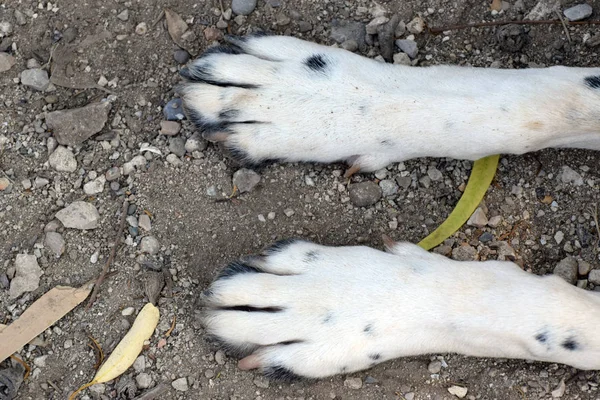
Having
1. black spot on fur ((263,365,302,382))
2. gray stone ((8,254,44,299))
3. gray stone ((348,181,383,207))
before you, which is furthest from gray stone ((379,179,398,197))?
gray stone ((8,254,44,299))

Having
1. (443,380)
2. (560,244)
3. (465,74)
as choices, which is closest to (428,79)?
(465,74)

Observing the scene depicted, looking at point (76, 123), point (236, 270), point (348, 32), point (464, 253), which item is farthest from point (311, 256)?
point (76, 123)

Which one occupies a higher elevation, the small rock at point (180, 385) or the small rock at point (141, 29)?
the small rock at point (141, 29)

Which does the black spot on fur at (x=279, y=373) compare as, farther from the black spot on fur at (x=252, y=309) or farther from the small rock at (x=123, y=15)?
the small rock at (x=123, y=15)

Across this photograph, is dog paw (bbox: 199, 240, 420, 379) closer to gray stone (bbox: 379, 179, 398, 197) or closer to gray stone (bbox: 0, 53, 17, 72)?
gray stone (bbox: 379, 179, 398, 197)

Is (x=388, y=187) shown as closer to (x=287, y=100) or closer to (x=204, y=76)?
(x=287, y=100)

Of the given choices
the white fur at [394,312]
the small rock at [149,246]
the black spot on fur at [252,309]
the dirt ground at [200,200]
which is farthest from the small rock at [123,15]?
the black spot on fur at [252,309]

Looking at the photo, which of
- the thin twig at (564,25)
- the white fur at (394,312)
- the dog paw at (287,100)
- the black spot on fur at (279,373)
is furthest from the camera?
the thin twig at (564,25)

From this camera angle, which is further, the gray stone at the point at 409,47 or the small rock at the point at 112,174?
the gray stone at the point at 409,47
